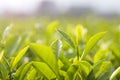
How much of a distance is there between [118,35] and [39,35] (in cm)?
43

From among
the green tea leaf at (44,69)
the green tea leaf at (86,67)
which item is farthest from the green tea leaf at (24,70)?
the green tea leaf at (86,67)

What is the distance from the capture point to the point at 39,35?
5.50 ft

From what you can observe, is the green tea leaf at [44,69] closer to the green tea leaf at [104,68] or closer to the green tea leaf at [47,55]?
the green tea leaf at [47,55]

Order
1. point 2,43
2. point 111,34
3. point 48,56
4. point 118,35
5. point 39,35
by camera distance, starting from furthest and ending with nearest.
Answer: point 111,34, point 39,35, point 118,35, point 2,43, point 48,56

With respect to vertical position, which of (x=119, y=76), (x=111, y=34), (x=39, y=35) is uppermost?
(x=119, y=76)

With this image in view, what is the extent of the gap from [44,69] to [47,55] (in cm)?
3

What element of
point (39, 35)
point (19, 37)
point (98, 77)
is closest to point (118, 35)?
point (39, 35)

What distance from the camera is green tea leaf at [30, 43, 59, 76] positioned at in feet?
2.26

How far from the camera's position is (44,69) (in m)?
0.72

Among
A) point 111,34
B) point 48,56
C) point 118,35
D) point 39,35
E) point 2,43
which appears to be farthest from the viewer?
point 111,34

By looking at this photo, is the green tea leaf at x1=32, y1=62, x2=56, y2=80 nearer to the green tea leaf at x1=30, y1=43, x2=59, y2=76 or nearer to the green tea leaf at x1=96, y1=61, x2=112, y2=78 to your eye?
the green tea leaf at x1=30, y1=43, x2=59, y2=76

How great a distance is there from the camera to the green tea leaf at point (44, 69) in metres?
0.71

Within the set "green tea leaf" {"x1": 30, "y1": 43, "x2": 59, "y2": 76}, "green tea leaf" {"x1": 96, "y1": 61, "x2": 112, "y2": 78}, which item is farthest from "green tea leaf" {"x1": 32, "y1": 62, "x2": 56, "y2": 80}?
"green tea leaf" {"x1": 96, "y1": 61, "x2": 112, "y2": 78}

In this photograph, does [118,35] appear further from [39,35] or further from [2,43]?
[2,43]
